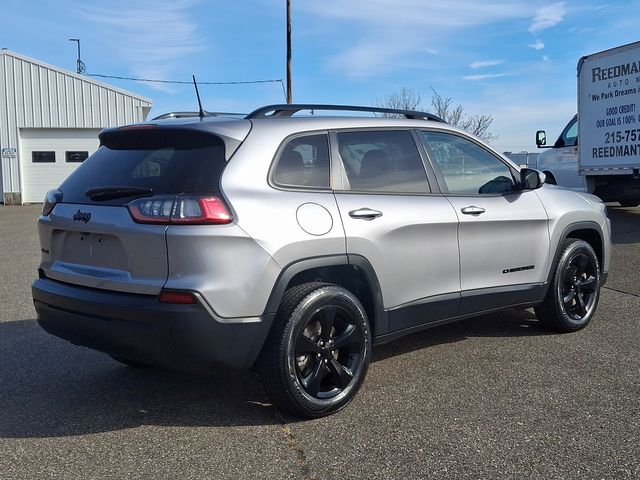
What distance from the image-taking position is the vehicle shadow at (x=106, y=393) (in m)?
3.71

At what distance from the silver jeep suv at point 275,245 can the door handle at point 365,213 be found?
0.04 ft

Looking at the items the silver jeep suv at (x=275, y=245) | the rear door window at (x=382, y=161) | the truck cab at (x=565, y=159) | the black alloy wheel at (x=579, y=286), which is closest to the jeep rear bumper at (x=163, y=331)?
the silver jeep suv at (x=275, y=245)

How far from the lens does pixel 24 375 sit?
4559 millimetres

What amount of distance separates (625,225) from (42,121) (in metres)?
20.0

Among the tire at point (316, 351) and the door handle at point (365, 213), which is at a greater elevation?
the door handle at point (365, 213)

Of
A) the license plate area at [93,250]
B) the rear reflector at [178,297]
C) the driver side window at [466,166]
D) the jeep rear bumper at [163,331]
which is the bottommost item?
the jeep rear bumper at [163,331]

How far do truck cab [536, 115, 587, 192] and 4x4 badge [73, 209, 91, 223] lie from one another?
12863mm

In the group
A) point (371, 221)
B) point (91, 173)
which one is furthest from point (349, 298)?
point (91, 173)

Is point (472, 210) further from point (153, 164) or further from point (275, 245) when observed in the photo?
point (153, 164)

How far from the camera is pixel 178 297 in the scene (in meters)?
3.25

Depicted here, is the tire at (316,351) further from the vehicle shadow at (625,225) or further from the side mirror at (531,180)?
the vehicle shadow at (625,225)

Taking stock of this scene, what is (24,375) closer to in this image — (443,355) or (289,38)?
(443,355)

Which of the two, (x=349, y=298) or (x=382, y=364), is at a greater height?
(x=349, y=298)

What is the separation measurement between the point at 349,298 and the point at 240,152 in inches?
41.8
